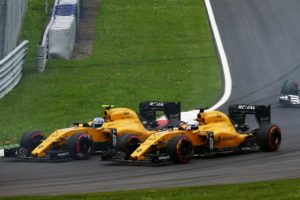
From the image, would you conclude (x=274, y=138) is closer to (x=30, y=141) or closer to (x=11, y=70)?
(x=30, y=141)

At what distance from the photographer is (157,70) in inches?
1459

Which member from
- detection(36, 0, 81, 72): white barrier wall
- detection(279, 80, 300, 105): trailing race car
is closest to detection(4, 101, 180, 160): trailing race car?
detection(279, 80, 300, 105): trailing race car

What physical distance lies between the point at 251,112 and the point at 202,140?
1.97 metres

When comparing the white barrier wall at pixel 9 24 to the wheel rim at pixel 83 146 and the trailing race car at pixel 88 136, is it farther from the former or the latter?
the wheel rim at pixel 83 146

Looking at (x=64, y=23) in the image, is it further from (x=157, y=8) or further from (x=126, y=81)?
(x=157, y=8)

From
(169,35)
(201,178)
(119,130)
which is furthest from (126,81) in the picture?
(201,178)

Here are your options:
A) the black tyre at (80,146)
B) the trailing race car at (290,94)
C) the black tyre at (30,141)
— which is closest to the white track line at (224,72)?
the trailing race car at (290,94)

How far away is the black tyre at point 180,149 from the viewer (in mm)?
19519

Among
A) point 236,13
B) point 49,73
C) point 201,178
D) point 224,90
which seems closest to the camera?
point 201,178

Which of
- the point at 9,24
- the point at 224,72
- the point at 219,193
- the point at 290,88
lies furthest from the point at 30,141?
the point at 224,72

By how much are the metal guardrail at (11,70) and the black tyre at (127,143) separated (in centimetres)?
1104

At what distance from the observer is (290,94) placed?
101 feet

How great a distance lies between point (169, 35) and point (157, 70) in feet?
20.9

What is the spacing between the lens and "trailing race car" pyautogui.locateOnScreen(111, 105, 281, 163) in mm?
19750
